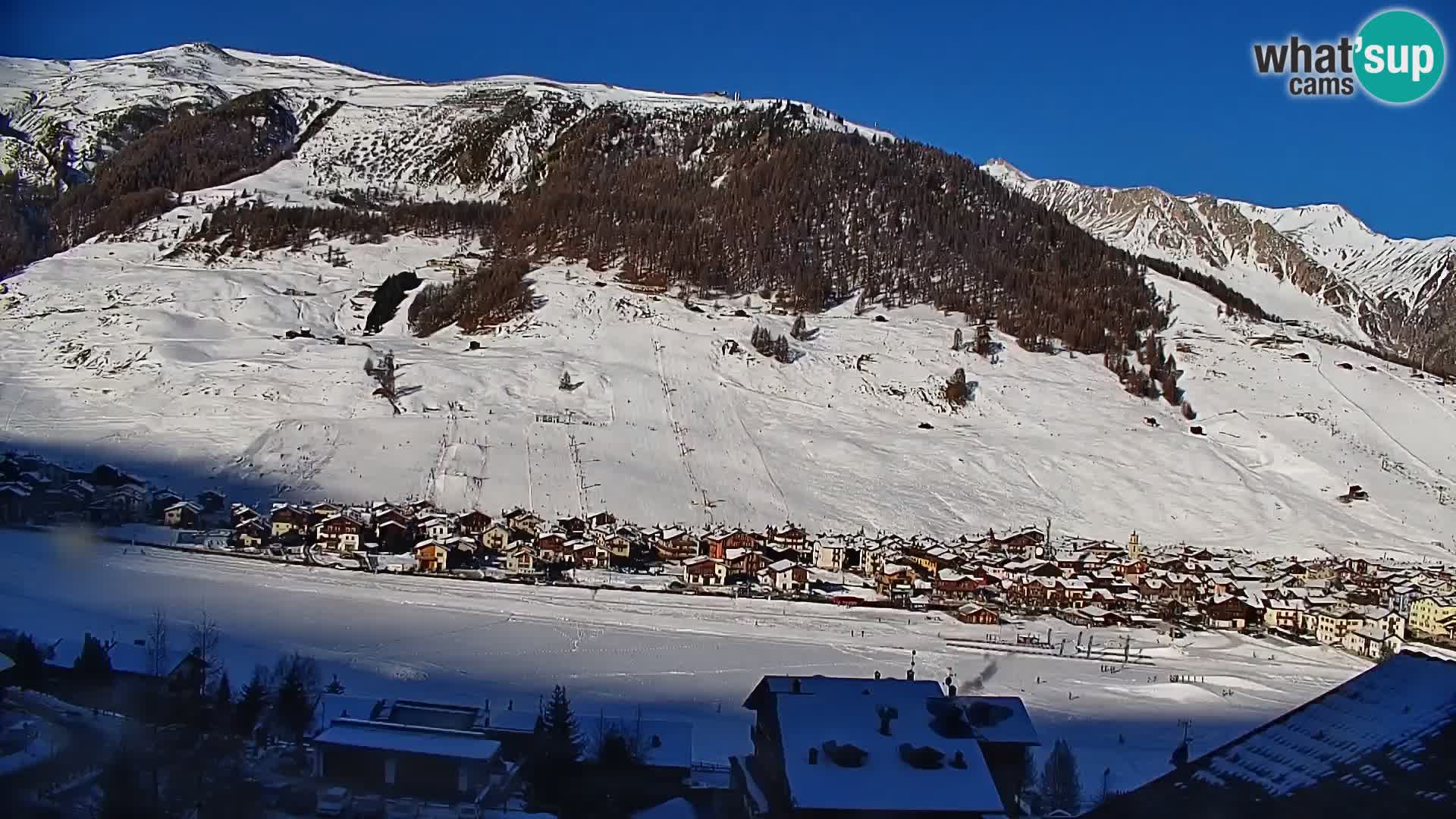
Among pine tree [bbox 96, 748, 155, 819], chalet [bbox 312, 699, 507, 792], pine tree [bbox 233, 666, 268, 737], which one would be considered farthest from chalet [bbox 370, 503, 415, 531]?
pine tree [bbox 96, 748, 155, 819]

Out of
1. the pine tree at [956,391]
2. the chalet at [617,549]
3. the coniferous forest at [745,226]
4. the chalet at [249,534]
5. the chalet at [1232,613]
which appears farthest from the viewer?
the coniferous forest at [745,226]

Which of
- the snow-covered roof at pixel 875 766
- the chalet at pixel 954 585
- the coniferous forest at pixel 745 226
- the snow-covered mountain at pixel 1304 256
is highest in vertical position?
the snow-covered mountain at pixel 1304 256

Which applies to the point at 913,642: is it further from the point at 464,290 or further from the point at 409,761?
the point at 464,290

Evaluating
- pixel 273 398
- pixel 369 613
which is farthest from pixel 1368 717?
pixel 273 398

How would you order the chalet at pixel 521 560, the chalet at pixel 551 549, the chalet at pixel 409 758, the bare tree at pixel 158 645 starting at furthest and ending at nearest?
the chalet at pixel 551 549, the chalet at pixel 521 560, the bare tree at pixel 158 645, the chalet at pixel 409 758

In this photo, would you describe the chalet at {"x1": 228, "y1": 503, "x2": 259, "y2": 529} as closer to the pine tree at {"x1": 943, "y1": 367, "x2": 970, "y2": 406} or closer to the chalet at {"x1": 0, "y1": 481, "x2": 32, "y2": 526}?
the chalet at {"x1": 0, "y1": 481, "x2": 32, "y2": 526}

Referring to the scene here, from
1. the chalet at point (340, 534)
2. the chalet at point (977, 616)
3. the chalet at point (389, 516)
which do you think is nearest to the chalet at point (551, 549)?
the chalet at point (389, 516)

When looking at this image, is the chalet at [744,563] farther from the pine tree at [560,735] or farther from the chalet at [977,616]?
the pine tree at [560,735]
